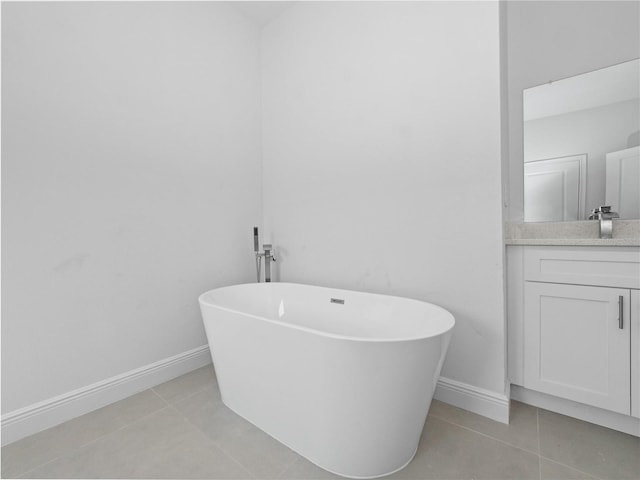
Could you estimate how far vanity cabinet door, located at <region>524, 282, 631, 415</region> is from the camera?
4.37 feet

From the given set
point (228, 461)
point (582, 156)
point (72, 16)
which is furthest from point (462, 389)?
point (72, 16)

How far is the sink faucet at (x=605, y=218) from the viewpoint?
1.48 metres

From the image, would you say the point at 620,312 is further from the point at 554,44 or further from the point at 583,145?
the point at 554,44

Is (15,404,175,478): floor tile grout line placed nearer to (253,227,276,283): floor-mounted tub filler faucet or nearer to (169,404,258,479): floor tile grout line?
(169,404,258,479): floor tile grout line

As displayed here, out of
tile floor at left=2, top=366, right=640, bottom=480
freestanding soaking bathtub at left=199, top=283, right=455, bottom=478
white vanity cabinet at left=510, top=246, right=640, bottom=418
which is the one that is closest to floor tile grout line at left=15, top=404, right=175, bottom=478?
tile floor at left=2, top=366, right=640, bottom=480

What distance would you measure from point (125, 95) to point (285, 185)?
116cm

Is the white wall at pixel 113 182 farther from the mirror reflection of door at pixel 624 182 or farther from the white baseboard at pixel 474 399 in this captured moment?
the mirror reflection of door at pixel 624 182

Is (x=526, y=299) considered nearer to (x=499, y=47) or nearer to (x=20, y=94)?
(x=499, y=47)

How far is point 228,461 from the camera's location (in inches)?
49.3

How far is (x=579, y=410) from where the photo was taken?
4.84 ft

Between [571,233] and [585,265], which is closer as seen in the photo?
[585,265]

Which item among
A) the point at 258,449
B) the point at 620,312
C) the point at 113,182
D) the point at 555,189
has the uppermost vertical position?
the point at 113,182

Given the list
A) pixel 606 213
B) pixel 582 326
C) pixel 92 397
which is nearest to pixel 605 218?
pixel 606 213

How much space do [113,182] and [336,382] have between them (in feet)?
5.32
